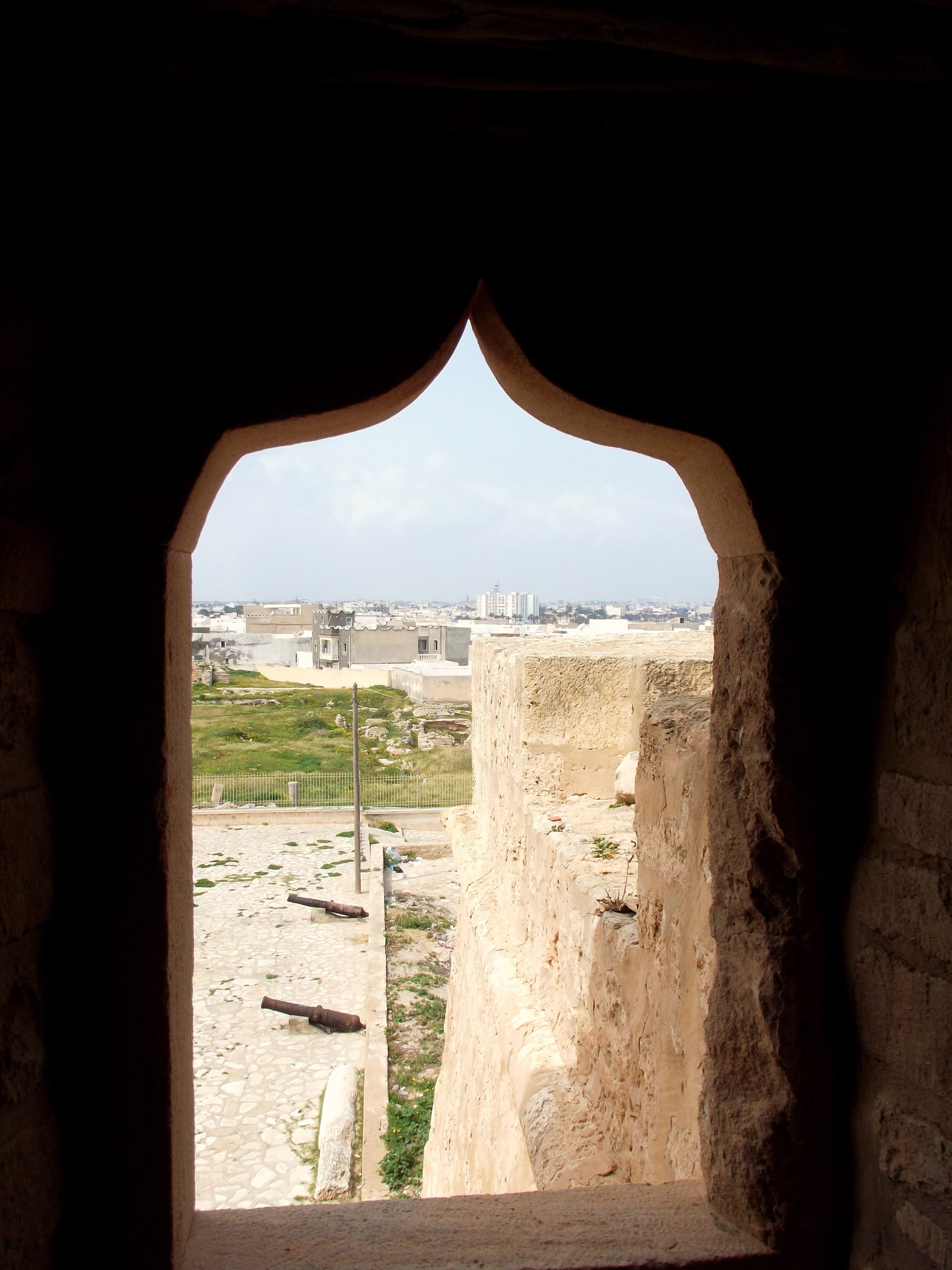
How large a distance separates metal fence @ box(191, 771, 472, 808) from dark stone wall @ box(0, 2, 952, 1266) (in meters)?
16.9

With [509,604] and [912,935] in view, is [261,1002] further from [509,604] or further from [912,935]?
[509,604]

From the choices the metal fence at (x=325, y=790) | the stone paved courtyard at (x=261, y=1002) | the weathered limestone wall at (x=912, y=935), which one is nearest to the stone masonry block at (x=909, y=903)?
the weathered limestone wall at (x=912, y=935)

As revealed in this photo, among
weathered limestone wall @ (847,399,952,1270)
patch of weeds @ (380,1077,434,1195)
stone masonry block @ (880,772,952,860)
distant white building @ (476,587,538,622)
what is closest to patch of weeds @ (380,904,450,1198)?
patch of weeds @ (380,1077,434,1195)

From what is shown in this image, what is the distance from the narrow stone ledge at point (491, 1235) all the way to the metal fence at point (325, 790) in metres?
16.6

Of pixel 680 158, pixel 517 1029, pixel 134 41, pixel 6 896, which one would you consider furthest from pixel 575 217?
pixel 517 1029

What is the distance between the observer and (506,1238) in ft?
5.28

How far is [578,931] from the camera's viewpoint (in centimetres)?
286

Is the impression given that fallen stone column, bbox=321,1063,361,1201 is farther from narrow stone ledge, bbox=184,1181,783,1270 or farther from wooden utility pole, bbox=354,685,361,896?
wooden utility pole, bbox=354,685,361,896

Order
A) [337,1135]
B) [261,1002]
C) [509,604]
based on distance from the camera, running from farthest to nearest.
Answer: [509,604]
[261,1002]
[337,1135]

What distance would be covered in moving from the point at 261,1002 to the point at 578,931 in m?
7.77

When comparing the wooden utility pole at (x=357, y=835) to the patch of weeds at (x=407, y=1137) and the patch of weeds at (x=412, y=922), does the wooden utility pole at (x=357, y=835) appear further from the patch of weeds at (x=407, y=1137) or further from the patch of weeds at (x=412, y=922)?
the patch of weeds at (x=407, y=1137)

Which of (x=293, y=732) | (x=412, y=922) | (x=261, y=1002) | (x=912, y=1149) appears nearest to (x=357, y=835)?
(x=412, y=922)

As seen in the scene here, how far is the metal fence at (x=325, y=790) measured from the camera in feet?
60.1

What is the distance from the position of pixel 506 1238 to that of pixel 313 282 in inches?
69.8
